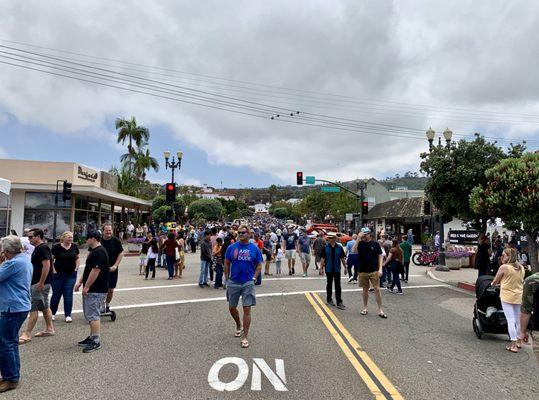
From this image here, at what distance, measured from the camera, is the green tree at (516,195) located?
36.1 feet

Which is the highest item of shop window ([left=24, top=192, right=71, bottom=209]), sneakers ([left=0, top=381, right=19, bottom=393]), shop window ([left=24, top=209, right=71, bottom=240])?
shop window ([left=24, top=192, right=71, bottom=209])

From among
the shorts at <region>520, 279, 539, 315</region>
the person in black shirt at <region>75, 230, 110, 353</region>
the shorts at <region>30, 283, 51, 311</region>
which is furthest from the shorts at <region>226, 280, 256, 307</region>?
the shorts at <region>520, 279, 539, 315</region>

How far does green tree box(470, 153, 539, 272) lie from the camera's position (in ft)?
36.1

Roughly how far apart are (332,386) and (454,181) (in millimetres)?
12359

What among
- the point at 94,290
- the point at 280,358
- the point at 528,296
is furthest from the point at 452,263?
the point at 94,290

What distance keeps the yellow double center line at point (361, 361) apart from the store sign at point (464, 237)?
18.1 meters

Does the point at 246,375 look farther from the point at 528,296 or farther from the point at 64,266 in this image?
the point at 64,266

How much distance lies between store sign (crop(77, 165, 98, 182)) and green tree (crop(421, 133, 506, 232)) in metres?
22.7

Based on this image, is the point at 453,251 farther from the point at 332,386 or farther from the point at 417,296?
the point at 332,386

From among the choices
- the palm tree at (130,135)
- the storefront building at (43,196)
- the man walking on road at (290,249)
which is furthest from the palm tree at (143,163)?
the man walking on road at (290,249)

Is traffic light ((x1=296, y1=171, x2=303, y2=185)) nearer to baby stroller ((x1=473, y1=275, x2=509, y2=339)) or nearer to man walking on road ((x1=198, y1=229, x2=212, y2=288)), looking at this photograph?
man walking on road ((x1=198, y1=229, x2=212, y2=288))

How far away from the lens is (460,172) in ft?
49.4

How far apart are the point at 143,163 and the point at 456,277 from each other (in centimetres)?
3784

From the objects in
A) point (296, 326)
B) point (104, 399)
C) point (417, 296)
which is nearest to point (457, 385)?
point (296, 326)
